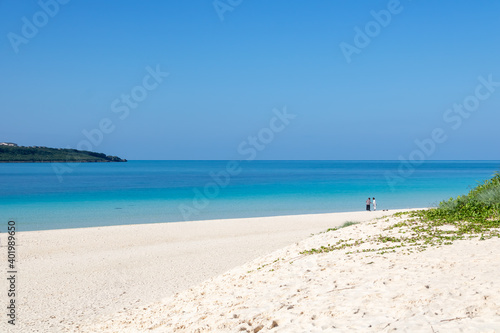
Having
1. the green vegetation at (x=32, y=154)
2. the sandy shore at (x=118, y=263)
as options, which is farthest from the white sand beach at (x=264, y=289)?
the green vegetation at (x=32, y=154)

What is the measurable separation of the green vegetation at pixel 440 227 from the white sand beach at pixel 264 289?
Answer: 1.64 feet

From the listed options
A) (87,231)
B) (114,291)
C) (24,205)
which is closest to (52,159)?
(24,205)

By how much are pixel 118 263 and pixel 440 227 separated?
11.0 meters

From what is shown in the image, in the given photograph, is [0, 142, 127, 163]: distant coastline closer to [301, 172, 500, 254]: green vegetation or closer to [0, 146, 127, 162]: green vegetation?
[0, 146, 127, 162]: green vegetation

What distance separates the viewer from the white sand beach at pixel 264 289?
243 inches

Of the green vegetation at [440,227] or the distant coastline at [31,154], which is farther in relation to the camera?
the distant coastline at [31,154]

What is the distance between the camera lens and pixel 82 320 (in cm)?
1043

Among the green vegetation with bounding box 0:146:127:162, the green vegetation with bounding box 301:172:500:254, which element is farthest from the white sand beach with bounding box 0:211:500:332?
the green vegetation with bounding box 0:146:127:162

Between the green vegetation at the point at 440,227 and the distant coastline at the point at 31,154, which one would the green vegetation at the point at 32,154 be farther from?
the green vegetation at the point at 440,227

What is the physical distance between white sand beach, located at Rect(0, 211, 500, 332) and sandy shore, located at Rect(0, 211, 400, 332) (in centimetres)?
4

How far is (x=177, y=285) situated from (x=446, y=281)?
8265mm

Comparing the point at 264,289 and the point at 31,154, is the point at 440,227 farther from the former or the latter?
the point at 31,154

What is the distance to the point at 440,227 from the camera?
37.8 feet

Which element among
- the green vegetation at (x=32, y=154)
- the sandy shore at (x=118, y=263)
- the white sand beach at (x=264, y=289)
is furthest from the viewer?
the green vegetation at (x=32, y=154)
